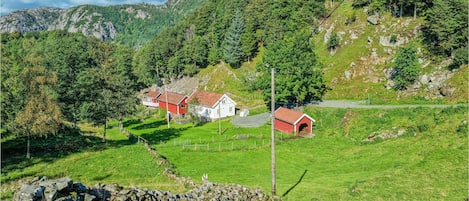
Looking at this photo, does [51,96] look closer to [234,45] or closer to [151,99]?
[151,99]

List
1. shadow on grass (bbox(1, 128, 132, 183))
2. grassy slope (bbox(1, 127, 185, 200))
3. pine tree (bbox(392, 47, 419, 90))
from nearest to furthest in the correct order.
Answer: grassy slope (bbox(1, 127, 185, 200)) → shadow on grass (bbox(1, 128, 132, 183)) → pine tree (bbox(392, 47, 419, 90))

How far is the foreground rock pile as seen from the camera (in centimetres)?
1214

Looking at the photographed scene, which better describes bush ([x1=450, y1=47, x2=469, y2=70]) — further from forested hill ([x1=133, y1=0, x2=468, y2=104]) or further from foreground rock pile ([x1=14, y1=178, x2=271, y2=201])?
foreground rock pile ([x1=14, y1=178, x2=271, y2=201])

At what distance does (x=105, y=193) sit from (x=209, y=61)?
10160 centimetres

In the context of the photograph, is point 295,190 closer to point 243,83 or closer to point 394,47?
point 394,47

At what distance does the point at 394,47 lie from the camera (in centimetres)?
7138

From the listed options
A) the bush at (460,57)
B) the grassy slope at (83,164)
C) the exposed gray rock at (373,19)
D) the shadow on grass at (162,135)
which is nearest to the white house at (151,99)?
the shadow on grass at (162,135)

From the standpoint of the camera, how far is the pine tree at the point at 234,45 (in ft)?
338

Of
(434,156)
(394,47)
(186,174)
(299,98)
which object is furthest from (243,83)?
(434,156)

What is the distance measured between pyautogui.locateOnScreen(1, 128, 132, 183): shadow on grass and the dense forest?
9.98ft

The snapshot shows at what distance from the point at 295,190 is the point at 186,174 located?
12.7 metres

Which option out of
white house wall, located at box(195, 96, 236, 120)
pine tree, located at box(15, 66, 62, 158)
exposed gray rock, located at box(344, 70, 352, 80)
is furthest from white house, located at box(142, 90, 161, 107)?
pine tree, located at box(15, 66, 62, 158)

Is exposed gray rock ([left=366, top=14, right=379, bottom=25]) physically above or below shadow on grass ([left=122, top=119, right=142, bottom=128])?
above

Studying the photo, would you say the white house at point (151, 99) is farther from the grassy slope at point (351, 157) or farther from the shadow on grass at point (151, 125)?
the grassy slope at point (351, 157)
